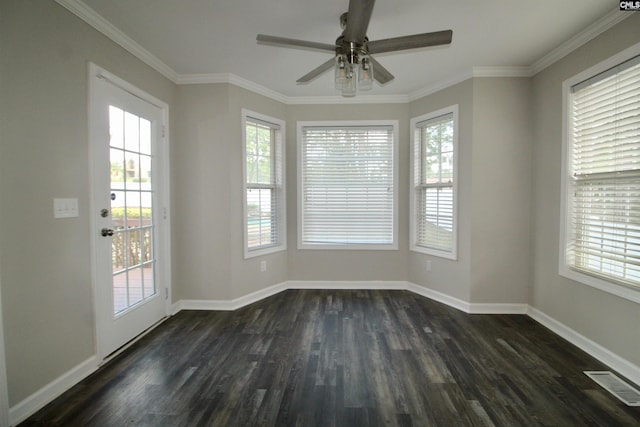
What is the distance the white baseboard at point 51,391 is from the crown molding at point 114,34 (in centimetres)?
244

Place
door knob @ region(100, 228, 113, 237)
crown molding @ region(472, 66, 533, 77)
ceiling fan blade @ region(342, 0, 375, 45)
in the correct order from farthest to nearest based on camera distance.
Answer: crown molding @ region(472, 66, 533, 77) → door knob @ region(100, 228, 113, 237) → ceiling fan blade @ region(342, 0, 375, 45)

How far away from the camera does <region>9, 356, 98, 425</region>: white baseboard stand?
68.0 inches

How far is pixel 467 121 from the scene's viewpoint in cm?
331

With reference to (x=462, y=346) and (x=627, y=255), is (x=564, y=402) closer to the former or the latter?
(x=462, y=346)

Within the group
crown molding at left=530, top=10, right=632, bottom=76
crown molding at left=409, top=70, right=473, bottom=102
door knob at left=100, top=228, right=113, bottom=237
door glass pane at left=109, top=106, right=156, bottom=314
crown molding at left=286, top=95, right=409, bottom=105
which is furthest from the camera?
crown molding at left=286, top=95, right=409, bottom=105

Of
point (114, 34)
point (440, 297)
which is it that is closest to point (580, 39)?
point (440, 297)

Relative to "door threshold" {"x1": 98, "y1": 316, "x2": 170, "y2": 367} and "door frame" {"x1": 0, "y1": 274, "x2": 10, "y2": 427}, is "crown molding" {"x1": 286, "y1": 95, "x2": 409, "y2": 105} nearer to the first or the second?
"door threshold" {"x1": 98, "y1": 316, "x2": 170, "y2": 367}

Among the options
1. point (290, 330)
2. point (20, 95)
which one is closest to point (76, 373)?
point (290, 330)

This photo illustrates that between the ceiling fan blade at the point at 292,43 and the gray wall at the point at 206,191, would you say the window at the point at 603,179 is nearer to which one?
the ceiling fan blade at the point at 292,43

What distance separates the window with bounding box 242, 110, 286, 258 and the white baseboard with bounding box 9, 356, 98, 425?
174 cm

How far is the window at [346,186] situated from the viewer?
4117 millimetres

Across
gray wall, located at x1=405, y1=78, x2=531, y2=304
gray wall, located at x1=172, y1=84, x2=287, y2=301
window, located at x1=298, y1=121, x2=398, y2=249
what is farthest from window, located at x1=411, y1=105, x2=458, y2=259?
gray wall, located at x1=172, y1=84, x2=287, y2=301

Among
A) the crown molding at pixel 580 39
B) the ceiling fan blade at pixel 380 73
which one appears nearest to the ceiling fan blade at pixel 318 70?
the ceiling fan blade at pixel 380 73

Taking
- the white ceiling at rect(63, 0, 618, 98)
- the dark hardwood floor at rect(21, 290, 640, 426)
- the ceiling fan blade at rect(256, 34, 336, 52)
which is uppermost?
the white ceiling at rect(63, 0, 618, 98)
